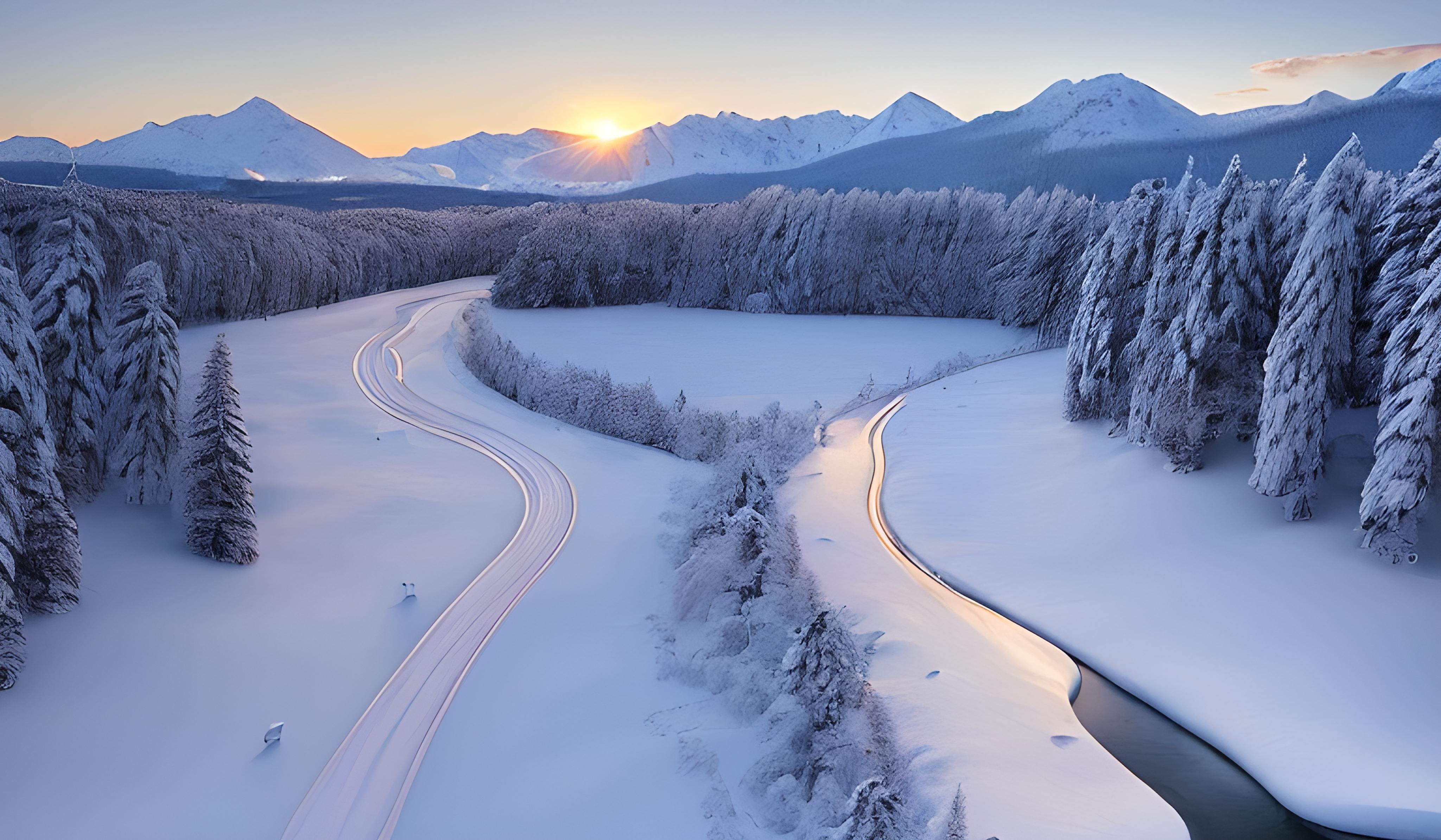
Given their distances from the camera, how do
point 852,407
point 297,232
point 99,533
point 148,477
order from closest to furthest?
1. point 99,533
2. point 148,477
3. point 852,407
4. point 297,232

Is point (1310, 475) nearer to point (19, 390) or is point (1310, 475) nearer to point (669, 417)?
point (669, 417)

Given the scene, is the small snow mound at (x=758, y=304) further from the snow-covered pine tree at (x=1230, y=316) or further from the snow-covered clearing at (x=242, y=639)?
the snow-covered pine tree at (x=1230, y=316)

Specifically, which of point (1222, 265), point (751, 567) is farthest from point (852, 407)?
point (751, 567)

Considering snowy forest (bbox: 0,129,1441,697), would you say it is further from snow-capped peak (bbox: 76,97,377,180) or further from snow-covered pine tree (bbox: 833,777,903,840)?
snow-capped peak (bbox: 76,97,377,180)

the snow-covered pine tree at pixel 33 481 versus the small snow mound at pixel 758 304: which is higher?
the small snow mound at pixel 758 304

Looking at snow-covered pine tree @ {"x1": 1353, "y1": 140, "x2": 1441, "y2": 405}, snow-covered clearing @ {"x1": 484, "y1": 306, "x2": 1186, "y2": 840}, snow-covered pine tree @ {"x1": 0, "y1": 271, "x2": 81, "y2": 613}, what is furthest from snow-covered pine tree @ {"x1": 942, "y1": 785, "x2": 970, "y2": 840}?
snow-covered pine tree @ {"x1": 0, "y1": 271, "x2": 81, "y2": 613}

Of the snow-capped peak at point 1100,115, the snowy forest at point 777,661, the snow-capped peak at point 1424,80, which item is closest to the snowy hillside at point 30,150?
the snowy forest at point 777,661
